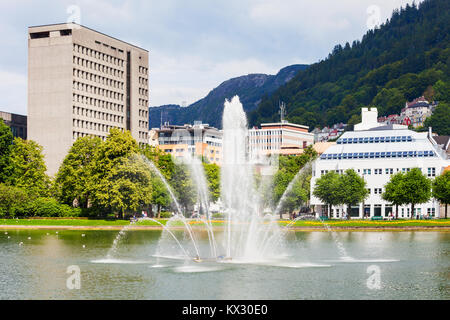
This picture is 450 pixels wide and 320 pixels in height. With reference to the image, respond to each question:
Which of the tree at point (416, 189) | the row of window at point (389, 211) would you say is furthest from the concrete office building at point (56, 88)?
the tree at point (416, 189)

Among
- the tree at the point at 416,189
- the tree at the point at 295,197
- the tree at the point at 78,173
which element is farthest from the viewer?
the tree at the point at 295,197

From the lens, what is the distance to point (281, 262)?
6328cm

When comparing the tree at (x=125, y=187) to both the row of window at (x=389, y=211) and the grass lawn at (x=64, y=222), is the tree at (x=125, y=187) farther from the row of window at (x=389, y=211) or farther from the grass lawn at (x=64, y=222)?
the row of window at (x=389, y=211)

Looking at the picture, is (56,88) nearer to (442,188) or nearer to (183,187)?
(183,187)

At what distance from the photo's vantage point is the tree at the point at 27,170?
457 feet

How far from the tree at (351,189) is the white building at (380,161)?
8.55 metres

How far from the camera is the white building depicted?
16075 cm

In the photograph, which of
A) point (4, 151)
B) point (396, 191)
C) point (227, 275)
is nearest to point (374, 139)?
point (396, 191)

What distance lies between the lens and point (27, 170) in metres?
141

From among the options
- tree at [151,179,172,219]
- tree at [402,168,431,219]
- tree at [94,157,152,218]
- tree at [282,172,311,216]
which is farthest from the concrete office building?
tree at [402,168,431,219]

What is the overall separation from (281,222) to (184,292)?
8185cm

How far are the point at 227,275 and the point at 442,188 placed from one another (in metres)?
99.1

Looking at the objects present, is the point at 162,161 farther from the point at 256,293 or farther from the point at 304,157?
the point at 256,293

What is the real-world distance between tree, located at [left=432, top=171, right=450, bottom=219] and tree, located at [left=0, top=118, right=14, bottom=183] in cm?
8430
